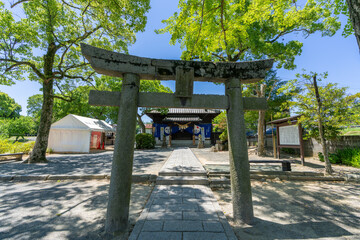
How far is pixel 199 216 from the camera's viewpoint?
2.82m

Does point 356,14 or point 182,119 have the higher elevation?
Result: point 182,119

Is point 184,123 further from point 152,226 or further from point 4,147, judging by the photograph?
point 152,226

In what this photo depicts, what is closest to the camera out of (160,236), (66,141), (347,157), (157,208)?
(160,236)

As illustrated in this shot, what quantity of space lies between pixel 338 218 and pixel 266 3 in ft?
21.5

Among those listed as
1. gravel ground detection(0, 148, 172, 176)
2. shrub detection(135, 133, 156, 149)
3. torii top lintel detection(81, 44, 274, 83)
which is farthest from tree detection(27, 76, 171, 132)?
torii top lintel detection(81, 44, 274, 83)

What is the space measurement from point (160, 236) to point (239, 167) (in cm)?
172

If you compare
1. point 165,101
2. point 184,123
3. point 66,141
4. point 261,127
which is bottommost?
point 66,141

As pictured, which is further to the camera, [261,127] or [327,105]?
[261,127]

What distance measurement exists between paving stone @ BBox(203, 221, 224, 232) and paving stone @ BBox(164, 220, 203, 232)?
9 cm

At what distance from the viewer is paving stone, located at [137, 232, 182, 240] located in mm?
2162

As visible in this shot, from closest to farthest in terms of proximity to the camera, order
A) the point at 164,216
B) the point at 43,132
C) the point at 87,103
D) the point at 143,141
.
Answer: the point at 164,216, the point at 43,132, the point at 143,141, the point at 87,103

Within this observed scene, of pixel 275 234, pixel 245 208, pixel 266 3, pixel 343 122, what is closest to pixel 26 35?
pixel 266 3

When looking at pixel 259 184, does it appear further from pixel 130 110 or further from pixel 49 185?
pixel 49 185

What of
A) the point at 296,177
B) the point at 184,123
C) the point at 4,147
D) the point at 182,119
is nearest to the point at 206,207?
the point at 296,177
